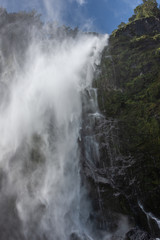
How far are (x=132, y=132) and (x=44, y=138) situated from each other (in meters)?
7.21

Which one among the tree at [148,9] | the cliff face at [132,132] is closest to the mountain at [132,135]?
the cliff face at [132,132]

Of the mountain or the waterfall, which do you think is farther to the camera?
the waterfall

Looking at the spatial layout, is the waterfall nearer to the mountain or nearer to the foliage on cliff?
the mountain

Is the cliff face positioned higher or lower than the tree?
lower

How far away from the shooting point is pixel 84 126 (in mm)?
15883

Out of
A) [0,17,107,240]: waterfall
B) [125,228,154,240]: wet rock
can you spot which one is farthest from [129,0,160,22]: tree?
[125,228,154,240]: wet rock

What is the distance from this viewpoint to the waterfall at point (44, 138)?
516 inches

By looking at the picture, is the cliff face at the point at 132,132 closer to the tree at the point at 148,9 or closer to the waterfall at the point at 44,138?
the waterfall at the point at 44,138

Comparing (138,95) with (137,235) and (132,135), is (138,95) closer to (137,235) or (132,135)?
(132,135)

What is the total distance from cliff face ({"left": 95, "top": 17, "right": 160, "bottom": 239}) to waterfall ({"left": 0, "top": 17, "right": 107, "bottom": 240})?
5.57 feet

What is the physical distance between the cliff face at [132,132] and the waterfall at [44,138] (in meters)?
1.70

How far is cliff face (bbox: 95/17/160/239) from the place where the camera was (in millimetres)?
12516

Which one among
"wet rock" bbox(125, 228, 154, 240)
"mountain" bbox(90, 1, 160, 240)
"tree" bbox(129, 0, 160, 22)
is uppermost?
"tree" bbox(129, 0, 160, 22)

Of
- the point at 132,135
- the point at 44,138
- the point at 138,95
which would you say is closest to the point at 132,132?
the point at 132,135
